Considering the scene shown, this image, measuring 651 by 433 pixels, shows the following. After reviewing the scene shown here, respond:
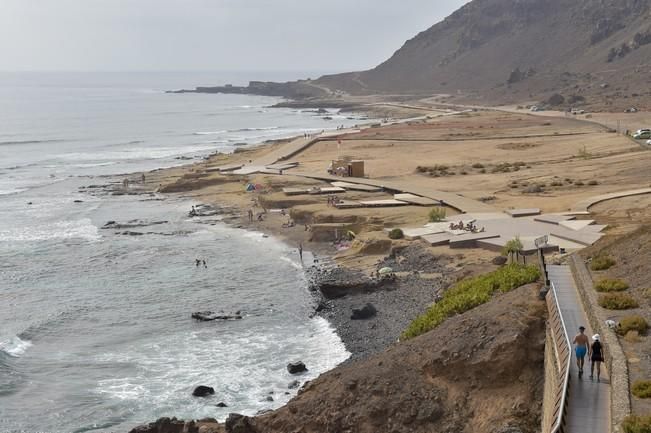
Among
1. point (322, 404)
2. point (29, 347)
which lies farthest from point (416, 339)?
point (29, 347)

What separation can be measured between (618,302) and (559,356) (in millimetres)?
3079

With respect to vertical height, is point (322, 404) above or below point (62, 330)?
above

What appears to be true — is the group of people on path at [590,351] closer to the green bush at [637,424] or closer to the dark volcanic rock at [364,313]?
the green bush at [637,424]

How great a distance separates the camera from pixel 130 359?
91.5 feet

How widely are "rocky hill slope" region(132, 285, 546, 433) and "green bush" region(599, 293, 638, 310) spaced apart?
1437 mm

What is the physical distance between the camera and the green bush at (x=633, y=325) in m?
16.5

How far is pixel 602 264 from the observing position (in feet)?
71.7

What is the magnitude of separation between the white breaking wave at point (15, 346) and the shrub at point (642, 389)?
2233cm

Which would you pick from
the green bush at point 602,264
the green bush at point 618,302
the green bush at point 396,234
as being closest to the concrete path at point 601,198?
the green bush at point 396,234

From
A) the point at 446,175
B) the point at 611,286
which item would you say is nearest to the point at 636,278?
the point at 611,286

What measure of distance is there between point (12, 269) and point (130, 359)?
55.9 ft

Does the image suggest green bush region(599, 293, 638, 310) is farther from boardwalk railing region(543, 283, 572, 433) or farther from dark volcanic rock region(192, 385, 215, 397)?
dark volcanic rock region(192, 385, 215, 397)

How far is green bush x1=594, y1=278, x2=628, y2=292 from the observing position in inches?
766

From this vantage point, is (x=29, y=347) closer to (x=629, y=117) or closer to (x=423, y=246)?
(x=423, y=246)
